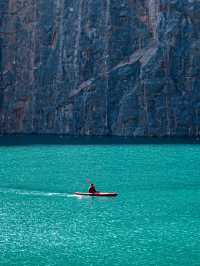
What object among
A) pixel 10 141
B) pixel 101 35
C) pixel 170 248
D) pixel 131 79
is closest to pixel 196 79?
pixel 131 79

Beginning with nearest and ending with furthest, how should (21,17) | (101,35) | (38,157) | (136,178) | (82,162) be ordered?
(136,178), (82,162), (38,157), (101,35), (21,17)

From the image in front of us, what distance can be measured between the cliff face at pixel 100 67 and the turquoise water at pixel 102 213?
2706cm

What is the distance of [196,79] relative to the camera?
102312 mm

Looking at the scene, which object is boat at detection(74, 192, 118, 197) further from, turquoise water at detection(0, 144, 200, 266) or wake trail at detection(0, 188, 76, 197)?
wake trail at detection(0, 188, 76, 197)

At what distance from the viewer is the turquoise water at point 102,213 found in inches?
1367

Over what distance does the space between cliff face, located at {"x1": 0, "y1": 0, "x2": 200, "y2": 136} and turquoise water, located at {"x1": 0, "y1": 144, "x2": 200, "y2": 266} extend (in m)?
27.1

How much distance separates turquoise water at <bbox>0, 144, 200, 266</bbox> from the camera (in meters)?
34.7

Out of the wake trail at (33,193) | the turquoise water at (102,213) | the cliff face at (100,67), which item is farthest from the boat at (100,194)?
the cliff face at (100,67)

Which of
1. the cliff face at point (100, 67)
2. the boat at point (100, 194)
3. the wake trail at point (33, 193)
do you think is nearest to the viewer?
the boat at point (100, 194)

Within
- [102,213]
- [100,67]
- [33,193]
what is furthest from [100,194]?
[100,67]

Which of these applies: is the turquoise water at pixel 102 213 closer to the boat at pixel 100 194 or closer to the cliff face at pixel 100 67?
the boat at pixel 100 194

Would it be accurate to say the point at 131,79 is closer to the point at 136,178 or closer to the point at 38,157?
the point at 38,157

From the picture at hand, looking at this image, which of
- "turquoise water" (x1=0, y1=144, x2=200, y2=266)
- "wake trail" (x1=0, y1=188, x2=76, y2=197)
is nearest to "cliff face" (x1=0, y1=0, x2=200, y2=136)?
"turquoise water" (x1=0, y1=144, x2=200, y2=266)

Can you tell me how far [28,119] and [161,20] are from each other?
88.5ft
